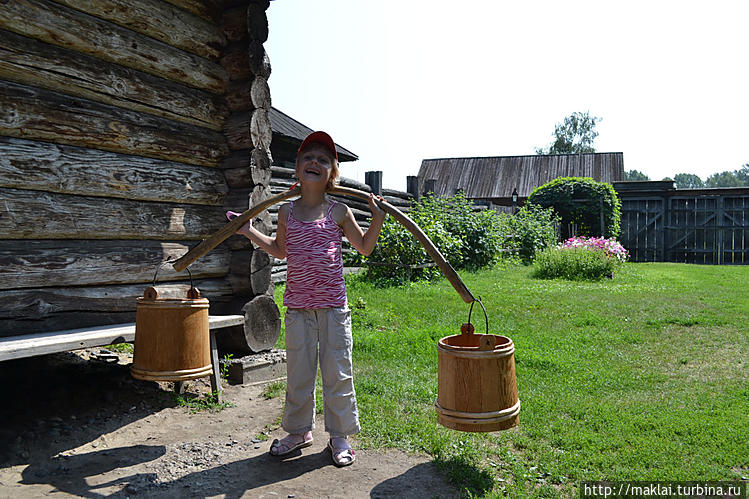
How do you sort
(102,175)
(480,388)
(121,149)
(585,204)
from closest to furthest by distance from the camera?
(480,388) < (102,175) < (121,149) < (585,204)

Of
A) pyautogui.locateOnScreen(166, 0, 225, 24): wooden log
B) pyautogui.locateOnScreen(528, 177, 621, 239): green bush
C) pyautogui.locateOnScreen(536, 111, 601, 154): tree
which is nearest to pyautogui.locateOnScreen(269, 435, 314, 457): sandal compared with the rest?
pyautogui.locateOnScreen(166, 0, 225, 24): wooden log

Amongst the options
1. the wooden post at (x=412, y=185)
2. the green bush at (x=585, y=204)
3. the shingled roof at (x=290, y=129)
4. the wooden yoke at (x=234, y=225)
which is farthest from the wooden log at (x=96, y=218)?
the green bush at (x=585, y=204)

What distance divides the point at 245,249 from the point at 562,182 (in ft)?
44.8

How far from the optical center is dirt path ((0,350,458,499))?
298cm

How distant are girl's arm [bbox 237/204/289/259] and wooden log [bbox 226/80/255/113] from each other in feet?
6.47

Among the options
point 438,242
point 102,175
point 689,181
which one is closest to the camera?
point 102,175

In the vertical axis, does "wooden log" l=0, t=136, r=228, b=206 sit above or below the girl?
above

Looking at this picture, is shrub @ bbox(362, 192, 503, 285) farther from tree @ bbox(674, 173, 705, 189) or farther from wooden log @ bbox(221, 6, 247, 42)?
tree @ bbox(674, 173, 705, 189)

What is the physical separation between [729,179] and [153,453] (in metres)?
123

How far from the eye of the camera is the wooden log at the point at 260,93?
508 centimetres

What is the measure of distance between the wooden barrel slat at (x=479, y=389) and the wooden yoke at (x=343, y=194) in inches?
14.5

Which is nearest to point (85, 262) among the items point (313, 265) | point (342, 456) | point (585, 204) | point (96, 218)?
point (96, 218)

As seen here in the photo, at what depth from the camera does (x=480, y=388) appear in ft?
9.18

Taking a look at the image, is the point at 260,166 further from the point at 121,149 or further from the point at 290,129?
the point at 290,129
